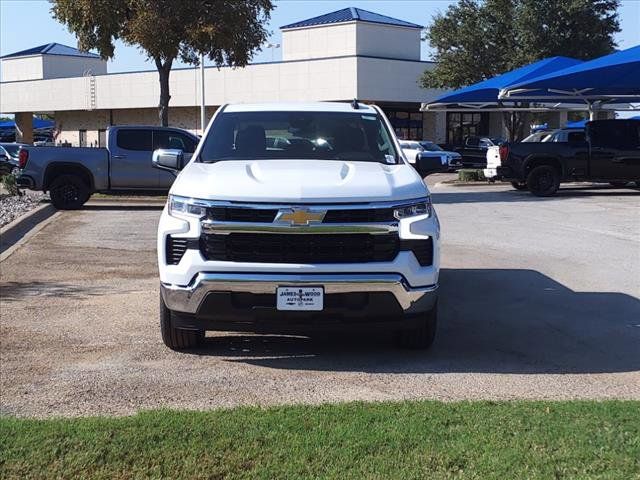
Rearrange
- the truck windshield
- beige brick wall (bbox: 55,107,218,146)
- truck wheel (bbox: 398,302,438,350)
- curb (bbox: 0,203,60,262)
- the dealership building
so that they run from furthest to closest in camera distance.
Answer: beige brick wall (bbox: 55,107,218,146) → the dealership building → curb (bbox: 0,203,60,262) → the truck windshield → truck wheel (bbox: 398,302,438,350)

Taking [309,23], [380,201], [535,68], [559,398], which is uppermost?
[309,23]

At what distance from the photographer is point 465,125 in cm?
5284

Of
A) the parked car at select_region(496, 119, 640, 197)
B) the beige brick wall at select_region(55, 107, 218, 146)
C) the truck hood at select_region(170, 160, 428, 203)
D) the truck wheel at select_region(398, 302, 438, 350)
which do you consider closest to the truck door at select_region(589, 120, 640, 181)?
the parked car at select_region(496, 119, 640, 197)

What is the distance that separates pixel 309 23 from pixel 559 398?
47541 mm

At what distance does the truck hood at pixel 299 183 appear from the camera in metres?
5.57

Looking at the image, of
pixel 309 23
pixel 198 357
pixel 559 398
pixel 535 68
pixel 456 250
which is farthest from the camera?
pixel 309 23

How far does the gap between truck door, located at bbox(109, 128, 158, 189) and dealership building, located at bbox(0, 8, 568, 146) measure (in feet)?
90.1

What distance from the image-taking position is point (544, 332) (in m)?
7.02

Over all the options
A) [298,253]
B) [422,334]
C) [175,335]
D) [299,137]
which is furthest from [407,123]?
[298,253]

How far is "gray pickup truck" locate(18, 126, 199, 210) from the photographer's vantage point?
57.7ft

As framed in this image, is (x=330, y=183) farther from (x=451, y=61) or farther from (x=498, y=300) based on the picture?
(x=451, y=61)

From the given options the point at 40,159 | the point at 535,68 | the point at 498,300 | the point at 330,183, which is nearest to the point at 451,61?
the point at 535,68

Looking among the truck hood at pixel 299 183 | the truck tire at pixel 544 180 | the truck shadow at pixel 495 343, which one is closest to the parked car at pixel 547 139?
the truck tire at pixel 544 180

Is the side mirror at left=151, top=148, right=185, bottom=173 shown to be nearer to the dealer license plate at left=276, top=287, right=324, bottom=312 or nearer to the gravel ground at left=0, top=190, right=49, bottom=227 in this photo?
the dealer license plate at left=276, top=287, right=324, bottom=312
